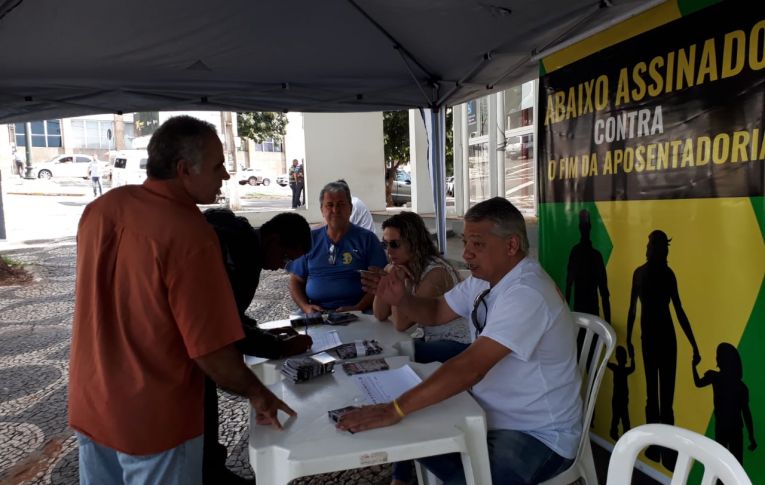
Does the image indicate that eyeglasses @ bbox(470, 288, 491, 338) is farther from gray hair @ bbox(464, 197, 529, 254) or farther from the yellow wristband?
the yellow wristband

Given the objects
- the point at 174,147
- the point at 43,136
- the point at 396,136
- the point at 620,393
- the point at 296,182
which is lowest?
the point at 620,393

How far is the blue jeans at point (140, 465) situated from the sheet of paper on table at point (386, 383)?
20.5 inches

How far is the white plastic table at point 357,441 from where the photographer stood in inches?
51.5

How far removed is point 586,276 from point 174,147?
6.64 ft

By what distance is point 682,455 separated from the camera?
1.08 metres

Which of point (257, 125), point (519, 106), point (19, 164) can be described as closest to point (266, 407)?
point (519, 106)

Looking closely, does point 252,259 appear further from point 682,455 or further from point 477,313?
point 682,455

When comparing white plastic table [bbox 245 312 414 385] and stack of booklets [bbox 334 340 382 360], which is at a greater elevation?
stack of booklets [bbox 334 340 382 360]

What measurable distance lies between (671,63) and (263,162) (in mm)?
37599

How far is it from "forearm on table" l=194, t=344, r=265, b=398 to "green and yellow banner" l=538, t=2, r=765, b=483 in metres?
1.64

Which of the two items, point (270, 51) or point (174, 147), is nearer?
point (174, 147)

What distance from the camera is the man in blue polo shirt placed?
123 inches

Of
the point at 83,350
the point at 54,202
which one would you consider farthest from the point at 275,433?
the point at 54,202

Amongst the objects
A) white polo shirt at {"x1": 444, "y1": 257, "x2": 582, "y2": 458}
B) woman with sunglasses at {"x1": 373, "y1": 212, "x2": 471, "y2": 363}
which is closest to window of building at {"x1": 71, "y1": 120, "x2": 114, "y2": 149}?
woman with sunglasses at {"x1": 373, "y1": 212, "x2": 471, "y2": 363}
